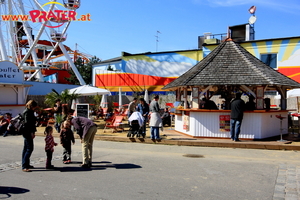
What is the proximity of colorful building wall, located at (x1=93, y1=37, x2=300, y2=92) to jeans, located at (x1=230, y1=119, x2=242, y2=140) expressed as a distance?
605 inches

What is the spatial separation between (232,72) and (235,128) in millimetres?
2674

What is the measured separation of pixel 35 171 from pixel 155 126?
557 centimetres

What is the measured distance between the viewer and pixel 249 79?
12.6m

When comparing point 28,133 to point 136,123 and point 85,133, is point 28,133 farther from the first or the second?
point 136,123

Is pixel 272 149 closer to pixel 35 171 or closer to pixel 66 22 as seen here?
pixel 35 171

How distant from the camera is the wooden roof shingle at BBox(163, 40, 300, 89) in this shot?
41.3ft

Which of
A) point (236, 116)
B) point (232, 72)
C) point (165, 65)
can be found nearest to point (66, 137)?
point (236, 116)

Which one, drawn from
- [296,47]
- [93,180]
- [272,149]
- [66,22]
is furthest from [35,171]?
[66,22]

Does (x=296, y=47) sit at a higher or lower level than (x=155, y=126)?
higher

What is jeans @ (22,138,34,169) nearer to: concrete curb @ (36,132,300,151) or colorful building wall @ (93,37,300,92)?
concrete curb @ (36,132,300,151)

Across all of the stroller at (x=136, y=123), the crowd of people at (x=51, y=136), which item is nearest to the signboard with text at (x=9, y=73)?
the stroller at (x=136, y=123)

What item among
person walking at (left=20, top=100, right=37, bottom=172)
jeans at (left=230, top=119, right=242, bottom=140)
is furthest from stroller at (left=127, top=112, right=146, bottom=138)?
person walking at (left=20, top=100, right=37, bottom=172)

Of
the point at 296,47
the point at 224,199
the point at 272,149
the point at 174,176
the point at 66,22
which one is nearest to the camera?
the point at 224,199

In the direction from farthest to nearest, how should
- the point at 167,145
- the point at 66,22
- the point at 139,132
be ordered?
the point at 66,22 < the point at 139,132 < the point at 167,145
